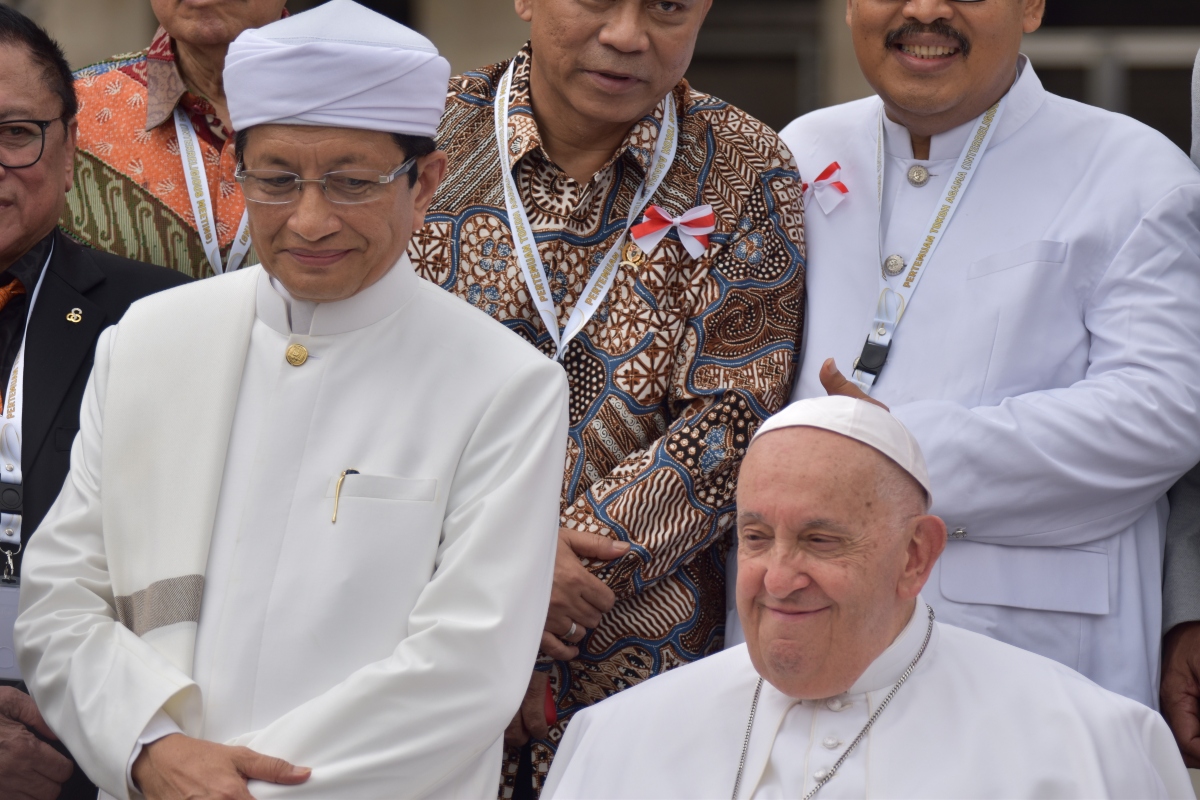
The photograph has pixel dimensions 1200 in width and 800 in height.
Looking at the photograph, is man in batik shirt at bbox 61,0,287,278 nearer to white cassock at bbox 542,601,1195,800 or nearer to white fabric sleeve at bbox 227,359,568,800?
white fabric sleeve at bbox 227,359,568,800

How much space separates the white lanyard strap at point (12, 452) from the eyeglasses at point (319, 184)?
3.10 feet

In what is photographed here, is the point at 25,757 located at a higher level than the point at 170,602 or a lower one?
lower

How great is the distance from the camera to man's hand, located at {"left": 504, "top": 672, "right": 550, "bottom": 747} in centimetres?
382

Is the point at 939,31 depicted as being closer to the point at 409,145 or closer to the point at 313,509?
the point at 409,145

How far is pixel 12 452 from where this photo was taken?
3.79 meters

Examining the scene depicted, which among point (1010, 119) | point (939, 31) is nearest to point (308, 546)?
point (939, 31)

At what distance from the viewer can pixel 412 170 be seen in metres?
3.31

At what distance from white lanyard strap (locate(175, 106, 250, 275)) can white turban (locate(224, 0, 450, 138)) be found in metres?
1.01

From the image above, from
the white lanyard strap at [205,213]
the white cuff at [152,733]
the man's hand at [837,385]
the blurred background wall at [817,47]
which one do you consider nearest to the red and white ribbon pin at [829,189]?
the man's hand at [837,385]

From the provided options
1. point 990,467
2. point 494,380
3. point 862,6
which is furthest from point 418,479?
point 862,6

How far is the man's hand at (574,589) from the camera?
3709 millimetres

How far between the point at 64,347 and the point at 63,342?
0.01 metres

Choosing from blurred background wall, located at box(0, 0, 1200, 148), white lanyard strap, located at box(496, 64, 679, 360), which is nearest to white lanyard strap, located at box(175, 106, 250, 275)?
white lanyard strap, located at box(496, 64, 679, 360)

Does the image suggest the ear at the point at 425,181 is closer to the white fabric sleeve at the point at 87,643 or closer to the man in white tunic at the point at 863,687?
the white fabric sleeve at the point at 87,643
